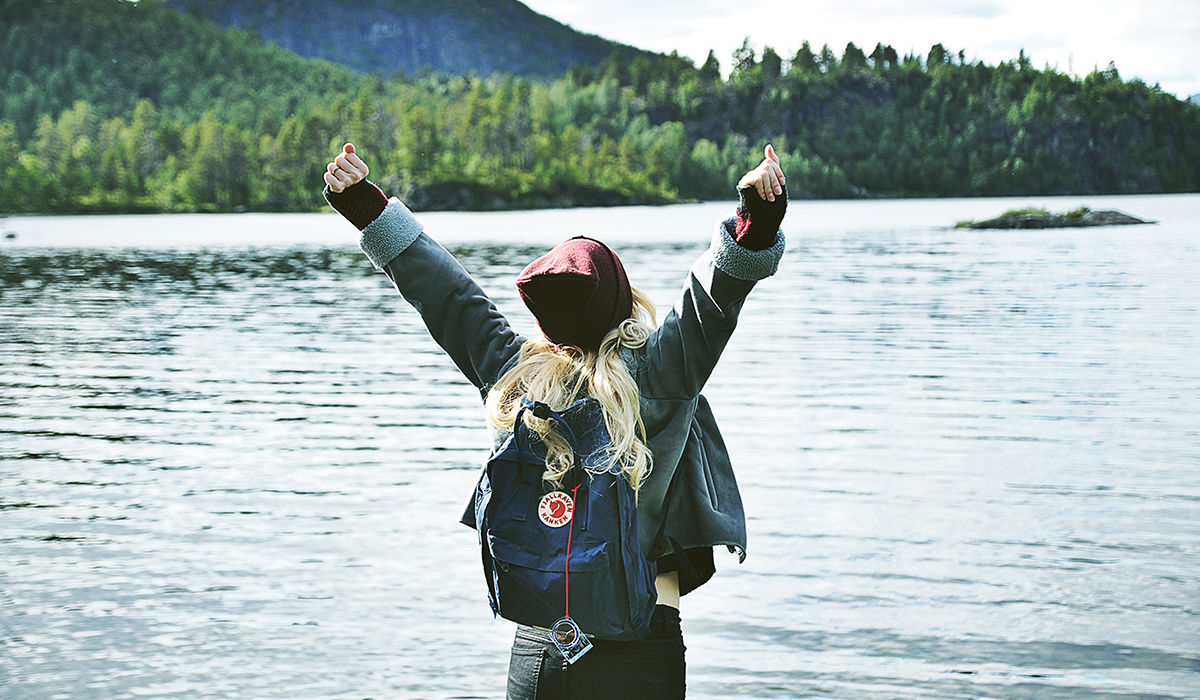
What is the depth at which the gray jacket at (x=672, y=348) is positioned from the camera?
2.19m

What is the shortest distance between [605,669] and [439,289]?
1.02m

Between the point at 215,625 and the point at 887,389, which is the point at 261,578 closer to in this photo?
the point at 215,625

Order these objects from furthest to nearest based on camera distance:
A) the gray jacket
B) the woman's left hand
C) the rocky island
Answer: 1. the rocky island
2. the gray jacket
3. the woman's left hand

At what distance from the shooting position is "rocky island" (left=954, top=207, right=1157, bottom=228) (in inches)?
2445

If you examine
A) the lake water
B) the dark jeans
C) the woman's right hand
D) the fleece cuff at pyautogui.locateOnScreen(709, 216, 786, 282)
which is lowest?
Result: the lake water

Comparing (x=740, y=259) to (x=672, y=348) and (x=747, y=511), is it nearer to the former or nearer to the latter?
(x=672, y=348)

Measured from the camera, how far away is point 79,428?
11.8 meters

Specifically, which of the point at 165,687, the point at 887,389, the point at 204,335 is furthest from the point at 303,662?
the point at 204,335

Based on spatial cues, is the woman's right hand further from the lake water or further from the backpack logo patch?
the lake water

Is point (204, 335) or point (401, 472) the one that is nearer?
point (401, 472)

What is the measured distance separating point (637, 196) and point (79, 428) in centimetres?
14131

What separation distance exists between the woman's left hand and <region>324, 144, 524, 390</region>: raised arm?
0.77 metres

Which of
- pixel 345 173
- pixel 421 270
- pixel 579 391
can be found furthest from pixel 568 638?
pixel 345 173

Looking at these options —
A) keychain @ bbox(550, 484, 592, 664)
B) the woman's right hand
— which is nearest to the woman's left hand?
keychain @ bbox(550, 484, 592, 664)
